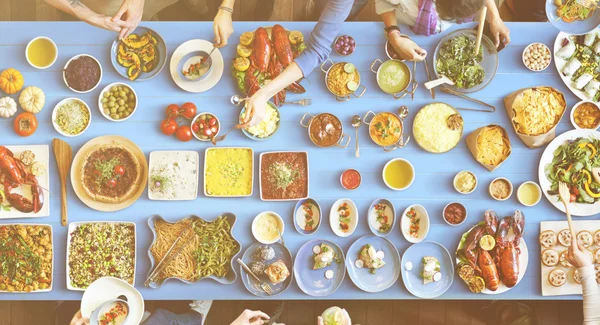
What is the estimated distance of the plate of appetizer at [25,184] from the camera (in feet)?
10.6

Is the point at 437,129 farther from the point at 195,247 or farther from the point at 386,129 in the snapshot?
the point at 195,247

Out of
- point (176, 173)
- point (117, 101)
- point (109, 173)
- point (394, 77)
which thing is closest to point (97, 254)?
point (109, 173)

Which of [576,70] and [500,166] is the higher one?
[576,70]

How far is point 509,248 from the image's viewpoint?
10.6 feet

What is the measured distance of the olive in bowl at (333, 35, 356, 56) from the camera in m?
3.27

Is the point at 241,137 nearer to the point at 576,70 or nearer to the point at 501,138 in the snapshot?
the point at 501,138

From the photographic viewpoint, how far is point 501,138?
3240 mm

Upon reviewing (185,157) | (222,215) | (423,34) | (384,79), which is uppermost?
(423,34)

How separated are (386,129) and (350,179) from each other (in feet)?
1.49

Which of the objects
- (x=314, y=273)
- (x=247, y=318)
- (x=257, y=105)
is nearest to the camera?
(x=257, y=105)

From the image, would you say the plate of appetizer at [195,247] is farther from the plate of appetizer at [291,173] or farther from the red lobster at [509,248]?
the red lobster at [509,248]

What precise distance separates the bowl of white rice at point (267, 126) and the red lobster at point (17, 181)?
63.9 inches

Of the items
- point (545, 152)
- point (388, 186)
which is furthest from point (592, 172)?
point (388, 186)

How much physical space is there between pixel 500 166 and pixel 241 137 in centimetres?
196
